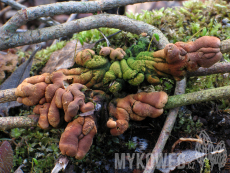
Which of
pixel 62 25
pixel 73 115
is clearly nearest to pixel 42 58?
pixel 62 25

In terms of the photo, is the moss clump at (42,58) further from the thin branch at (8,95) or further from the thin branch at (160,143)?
the thin branch at (160,143)

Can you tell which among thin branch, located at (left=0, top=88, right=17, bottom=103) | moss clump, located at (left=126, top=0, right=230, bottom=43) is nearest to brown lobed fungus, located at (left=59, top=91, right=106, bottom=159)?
thin branch, located at (left=0, top=88, right=17, bottom=103)

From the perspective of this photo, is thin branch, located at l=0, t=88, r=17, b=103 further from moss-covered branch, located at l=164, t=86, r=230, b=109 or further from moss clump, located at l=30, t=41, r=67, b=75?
moss-covered branch, located at l=164, t=86, r=230, b=109

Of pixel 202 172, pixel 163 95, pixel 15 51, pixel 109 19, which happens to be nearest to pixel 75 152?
pixel 163 95

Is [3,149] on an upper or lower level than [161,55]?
lower

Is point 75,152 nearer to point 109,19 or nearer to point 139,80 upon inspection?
point 139,80

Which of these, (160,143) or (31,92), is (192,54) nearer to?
(160,143)
